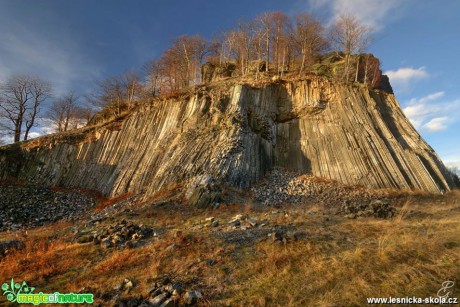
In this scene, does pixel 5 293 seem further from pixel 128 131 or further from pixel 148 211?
pixel 128 131

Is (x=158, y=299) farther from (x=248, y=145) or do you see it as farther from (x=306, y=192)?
(x=248, y=145)

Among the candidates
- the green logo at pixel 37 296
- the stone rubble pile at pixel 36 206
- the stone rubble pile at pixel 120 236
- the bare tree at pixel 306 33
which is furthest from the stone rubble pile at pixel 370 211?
the bare tree at pixel 306 33

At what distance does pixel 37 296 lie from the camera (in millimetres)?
5594

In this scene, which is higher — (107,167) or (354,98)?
(354,98)

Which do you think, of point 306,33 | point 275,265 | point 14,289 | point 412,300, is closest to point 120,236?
point 14,289

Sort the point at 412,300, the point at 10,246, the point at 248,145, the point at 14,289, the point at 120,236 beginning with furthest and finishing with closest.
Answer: the point at 248,145, the point at 120,236, the point at 10,246, the point at 14,289, the point at 412,300

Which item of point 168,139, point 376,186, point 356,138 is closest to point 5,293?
point 168,139

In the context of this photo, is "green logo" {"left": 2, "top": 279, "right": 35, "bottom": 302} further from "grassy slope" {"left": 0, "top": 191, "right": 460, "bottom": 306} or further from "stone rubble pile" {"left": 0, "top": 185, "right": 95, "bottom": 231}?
"stone rubble pile" {"left": 0, "top": 185, "right": 95, "bottom": 231}

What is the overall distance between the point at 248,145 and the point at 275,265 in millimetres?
14341

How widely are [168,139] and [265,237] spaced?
15778 mm

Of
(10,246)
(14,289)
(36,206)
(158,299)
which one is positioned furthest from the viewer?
(36,206)

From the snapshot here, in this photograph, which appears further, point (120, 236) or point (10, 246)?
point (120, 236)

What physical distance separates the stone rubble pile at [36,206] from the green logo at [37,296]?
11248 millimetres

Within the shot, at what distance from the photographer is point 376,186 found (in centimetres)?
1798
